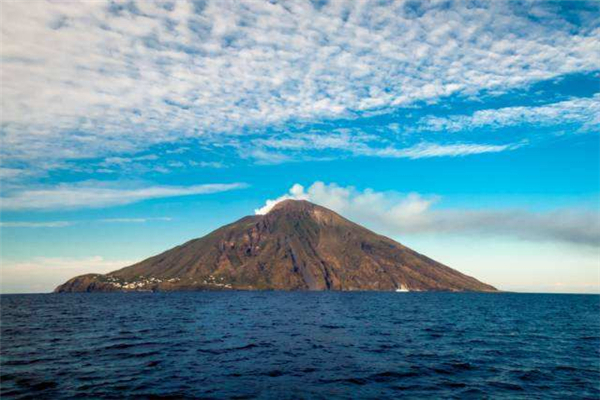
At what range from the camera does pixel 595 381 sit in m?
32.8

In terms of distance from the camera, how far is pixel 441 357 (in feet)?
133

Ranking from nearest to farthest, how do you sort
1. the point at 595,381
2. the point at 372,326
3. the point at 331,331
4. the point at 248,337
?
the point at 595,381 < the point at 248,337 < the point at 331,331 < the point at 372,326

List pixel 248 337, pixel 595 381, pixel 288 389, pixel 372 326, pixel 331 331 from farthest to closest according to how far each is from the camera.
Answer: pixel 372 326
pixel 331 331
pixel 248 337
pixel 595 381
pixel 288 389

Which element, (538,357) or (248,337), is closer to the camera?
(538,357)

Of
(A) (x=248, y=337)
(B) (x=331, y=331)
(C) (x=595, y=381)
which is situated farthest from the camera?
(B) (x=331, y=331)

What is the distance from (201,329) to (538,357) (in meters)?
49.3

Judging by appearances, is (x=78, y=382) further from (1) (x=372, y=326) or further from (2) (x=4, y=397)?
(1) (x=372, y=326)

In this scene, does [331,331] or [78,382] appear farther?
[331,331]

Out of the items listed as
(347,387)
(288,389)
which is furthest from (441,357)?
(288,389)

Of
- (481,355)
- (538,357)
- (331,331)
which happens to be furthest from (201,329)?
(538,357)

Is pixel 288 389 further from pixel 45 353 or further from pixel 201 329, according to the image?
pixel 201 329

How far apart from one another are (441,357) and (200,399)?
27.8m

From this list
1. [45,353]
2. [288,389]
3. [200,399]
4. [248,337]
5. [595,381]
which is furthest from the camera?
[248,337]

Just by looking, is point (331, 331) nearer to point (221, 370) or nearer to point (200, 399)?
point (221, 370)
